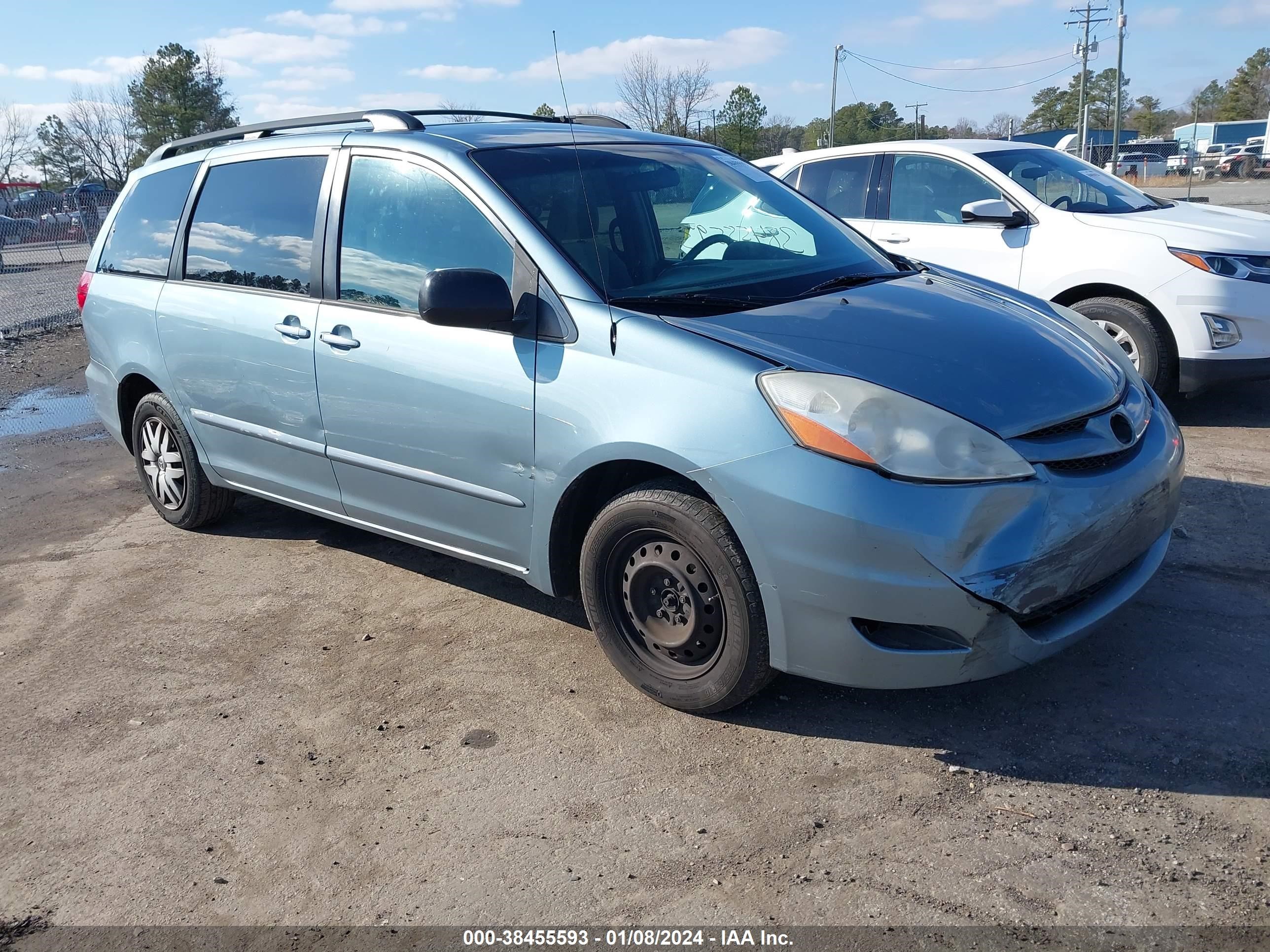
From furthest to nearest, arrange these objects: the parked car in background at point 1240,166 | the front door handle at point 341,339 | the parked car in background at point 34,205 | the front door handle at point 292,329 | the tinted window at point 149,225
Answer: the parked car in background at point 1240,166 → the parked car in background at point 34,205 → the tinted window at point 149,225 → the front door handle at point 292,329 → the front door handle at point 341,339

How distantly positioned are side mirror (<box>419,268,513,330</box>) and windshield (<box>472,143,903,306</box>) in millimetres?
286

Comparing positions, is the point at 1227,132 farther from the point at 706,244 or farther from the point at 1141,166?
the point at 706,244

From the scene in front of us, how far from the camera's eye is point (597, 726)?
3338 millimetres

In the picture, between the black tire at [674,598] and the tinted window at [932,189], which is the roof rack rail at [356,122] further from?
the tinted window at [932,189]

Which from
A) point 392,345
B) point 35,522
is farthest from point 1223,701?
point 35,522

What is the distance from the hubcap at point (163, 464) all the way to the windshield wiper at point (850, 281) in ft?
10.7

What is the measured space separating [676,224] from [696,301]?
68cm

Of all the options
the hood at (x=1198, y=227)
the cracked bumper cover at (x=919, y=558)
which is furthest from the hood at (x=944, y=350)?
the hood at (x=1198, y=227)

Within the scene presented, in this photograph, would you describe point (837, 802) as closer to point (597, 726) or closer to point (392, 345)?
point (597, 726)

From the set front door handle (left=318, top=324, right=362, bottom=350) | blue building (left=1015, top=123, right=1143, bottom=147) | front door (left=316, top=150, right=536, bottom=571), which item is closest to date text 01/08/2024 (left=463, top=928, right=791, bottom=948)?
front door (left=316, top=150, right=536, bottom=571)

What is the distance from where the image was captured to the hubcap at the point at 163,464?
5289mm

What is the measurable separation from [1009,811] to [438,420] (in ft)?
7.20

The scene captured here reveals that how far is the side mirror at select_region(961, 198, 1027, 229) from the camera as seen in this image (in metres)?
6.73

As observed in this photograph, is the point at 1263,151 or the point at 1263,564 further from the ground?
the point at 1263,151
